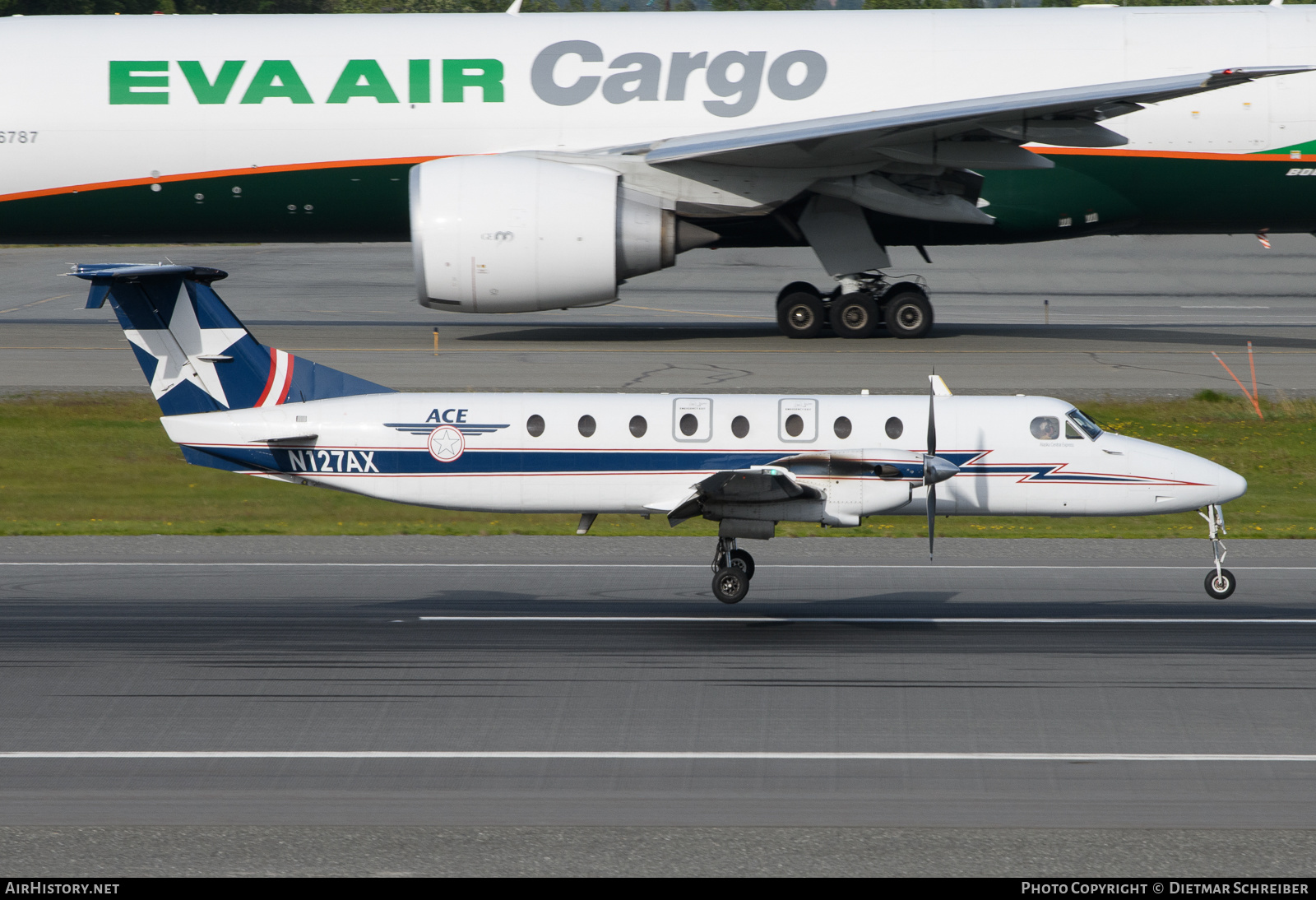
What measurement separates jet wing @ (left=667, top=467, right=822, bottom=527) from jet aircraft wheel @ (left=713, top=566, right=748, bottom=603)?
0.91 meters

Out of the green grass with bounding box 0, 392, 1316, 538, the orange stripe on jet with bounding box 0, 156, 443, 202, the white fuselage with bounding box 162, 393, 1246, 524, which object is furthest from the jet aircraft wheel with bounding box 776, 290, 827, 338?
the white fuselage with bounding box 162, 393, 1246, 524

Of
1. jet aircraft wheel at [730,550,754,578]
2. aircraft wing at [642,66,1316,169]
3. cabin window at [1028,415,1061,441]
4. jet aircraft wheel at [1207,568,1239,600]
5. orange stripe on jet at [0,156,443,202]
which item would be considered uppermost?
aircraft wing at [642,66,1316,169]

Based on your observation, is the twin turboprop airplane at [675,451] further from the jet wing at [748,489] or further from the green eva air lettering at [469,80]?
the green eva air lettering at [469,80]

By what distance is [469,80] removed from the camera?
32.8 meters

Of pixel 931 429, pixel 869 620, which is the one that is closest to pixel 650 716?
pixel 869 620

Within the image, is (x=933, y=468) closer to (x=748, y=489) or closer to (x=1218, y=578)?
(x=748, y=489)

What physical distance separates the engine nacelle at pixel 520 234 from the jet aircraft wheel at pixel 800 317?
4.89m

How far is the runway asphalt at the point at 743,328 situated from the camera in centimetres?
3011

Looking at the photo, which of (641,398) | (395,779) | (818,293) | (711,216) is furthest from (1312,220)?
(395,779)

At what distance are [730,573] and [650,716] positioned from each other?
3.96 metres

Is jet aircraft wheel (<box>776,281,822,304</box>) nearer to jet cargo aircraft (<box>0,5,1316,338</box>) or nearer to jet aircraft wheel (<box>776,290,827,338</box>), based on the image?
jet aircraft wheel (<box>776,290,827,338</box>)

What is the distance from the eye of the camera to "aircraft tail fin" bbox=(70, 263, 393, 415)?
18297mm

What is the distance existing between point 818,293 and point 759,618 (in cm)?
1926
